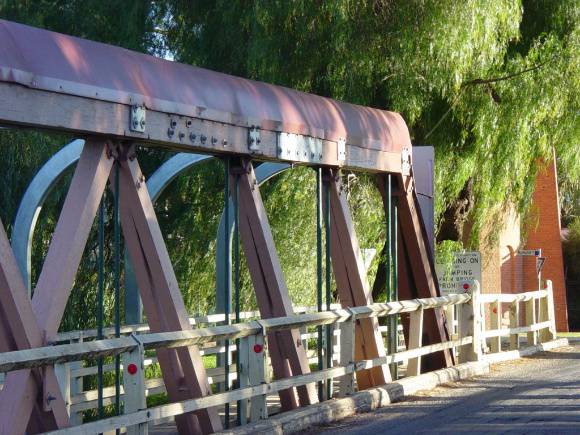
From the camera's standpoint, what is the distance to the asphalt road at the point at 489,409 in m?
9.74

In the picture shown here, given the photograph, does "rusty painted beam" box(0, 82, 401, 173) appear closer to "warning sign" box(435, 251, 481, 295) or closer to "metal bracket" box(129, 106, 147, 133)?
"metal bracket" box(129, 106, 147, 133)

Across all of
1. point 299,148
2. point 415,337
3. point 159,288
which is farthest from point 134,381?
point 415,337

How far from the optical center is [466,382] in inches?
537

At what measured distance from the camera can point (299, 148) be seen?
34.8 feet

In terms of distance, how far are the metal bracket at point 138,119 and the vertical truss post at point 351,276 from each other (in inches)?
132

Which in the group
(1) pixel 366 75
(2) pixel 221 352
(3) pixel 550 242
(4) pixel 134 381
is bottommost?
(4) pixel 134 381

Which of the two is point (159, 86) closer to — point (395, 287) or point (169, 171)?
point (169, 171)

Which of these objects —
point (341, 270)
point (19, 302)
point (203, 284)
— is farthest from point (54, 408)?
point (203, 284)

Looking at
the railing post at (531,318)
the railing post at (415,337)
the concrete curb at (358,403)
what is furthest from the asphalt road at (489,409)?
the railing post at (531,318)

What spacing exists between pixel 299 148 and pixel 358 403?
2537mm

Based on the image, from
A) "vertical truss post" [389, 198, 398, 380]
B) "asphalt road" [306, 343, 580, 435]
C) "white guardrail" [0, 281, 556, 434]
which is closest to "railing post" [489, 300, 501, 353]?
"white guardrail" [0, 281, 556, 434]

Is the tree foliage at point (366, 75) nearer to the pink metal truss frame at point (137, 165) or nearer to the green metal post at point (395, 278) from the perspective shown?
the green metal post at point (395, 278)

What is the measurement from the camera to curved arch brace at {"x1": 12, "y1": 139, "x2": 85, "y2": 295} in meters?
10.3

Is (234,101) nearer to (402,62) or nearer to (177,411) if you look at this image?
(177,411)
